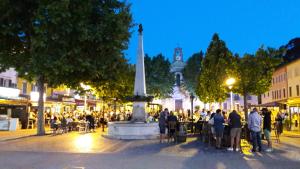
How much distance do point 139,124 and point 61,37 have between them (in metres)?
7.14

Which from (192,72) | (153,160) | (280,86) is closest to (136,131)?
(153,160)

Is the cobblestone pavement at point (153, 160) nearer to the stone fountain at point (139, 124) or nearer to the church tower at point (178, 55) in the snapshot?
the stone fountain at point (139, 124)

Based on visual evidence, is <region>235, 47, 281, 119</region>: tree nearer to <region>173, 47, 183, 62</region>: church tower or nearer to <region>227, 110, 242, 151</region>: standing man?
<region>227, 110, 242, 151</region>: standing man

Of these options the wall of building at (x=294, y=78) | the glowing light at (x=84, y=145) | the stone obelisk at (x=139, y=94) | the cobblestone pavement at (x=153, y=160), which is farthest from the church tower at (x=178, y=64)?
the cobblestone pavement at (x=153, y=160)

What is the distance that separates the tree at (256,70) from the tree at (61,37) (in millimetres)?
8822

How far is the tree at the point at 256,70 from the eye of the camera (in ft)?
73.5

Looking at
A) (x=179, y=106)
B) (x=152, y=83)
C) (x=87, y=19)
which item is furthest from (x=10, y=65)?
(x=179, y=106)

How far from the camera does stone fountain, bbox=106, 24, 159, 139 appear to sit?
767 inches

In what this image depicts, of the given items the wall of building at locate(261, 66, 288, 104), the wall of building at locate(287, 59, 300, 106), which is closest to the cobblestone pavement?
the wall of building at locate(287, 59, 300, 106)

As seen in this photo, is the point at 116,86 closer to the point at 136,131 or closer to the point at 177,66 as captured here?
the point at 136,131

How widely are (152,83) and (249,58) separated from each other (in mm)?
36663

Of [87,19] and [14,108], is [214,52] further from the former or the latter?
[14,108]

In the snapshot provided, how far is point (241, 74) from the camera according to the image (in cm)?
2270

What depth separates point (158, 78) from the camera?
58.7m
